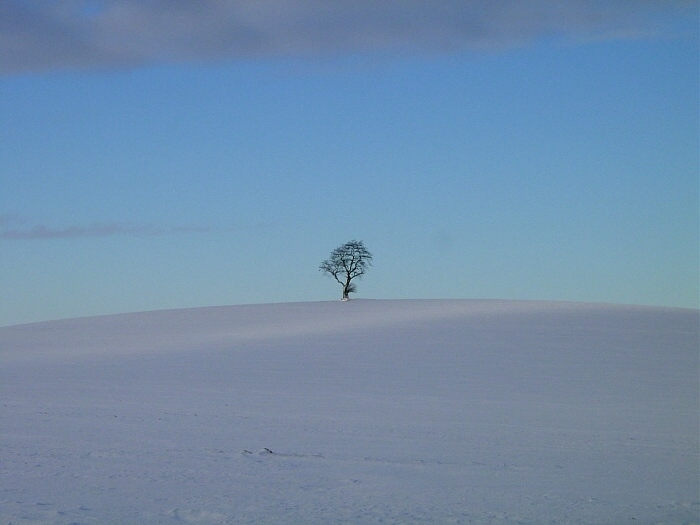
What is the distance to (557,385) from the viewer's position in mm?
19500

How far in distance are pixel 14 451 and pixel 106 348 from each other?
1871 cm

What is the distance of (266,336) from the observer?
31.6 m

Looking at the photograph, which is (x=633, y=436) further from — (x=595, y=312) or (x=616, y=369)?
(x=595, y=312)

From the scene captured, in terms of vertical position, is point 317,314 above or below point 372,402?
above

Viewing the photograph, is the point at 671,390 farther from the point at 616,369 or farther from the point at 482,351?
the point at 482,351

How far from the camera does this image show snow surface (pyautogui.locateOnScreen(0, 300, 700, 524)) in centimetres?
881

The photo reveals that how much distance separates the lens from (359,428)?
1352 centimetres

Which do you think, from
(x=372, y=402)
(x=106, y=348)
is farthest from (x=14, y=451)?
(x=106, y=348)

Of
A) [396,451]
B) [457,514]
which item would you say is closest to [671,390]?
[396,451]

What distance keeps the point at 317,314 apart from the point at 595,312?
46.1 feet

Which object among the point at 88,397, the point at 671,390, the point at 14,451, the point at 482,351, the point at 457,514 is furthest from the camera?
the point at 482,351

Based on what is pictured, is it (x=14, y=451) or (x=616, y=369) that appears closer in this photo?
(x=14, y=451)

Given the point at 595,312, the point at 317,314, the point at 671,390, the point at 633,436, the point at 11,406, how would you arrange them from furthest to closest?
the point at 317,314
the point at 595,312
the point at 671,390
the point at 11,406
the point at 633,436

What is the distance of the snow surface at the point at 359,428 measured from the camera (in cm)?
881
